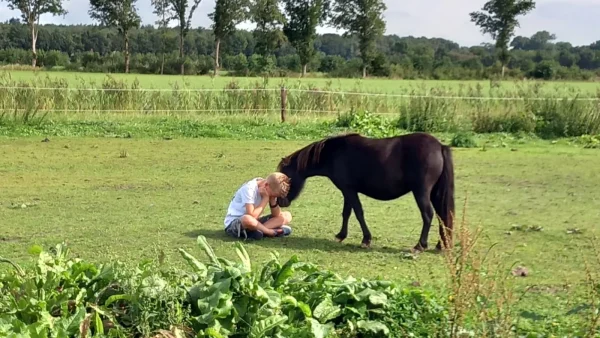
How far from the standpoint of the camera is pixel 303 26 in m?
61.4

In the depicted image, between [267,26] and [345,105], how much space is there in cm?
4155

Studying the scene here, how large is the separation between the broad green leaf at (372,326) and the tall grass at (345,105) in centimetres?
1438

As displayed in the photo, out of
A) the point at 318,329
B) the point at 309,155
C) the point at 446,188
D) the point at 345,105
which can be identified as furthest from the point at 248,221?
the point at 345,105

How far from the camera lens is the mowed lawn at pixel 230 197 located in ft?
21.3

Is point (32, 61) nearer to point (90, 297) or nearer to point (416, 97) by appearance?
point (416, 97)

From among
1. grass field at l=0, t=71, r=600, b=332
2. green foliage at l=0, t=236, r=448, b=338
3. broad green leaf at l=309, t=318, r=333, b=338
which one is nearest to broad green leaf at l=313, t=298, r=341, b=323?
green foliage at l=0, t=236, r=448, b=338

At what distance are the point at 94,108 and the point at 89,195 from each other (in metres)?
10.7

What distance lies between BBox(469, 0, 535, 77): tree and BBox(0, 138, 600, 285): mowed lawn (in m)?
46.2

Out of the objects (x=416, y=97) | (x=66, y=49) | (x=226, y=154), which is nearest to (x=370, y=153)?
(x=226, y=154)

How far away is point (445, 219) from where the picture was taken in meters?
6.91

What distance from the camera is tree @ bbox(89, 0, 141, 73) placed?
59.6m

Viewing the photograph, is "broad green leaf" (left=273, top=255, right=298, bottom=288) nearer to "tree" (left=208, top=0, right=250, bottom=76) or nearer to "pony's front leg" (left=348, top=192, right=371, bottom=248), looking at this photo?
"pony's front leg" (left=348, top=192, right=371, bottom=248)

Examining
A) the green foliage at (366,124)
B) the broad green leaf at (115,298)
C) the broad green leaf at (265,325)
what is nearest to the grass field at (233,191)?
the broad green leaf at (115,298)

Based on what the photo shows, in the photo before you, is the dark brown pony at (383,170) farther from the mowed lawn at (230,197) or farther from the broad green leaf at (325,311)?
the broad green leaf at (325,311)
